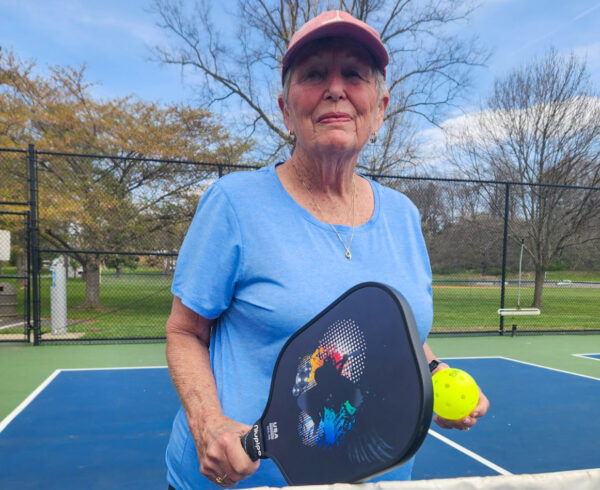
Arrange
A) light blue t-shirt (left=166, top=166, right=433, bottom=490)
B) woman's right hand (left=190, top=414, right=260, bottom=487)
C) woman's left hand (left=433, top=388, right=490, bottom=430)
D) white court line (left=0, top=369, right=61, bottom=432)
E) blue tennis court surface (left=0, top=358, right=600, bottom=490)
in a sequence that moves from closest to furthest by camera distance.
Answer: woman's right hand (left=190, top=414, right=260, bottom=487)
light blue t-shirt (left=166, top=166, right=433, bottom=490)
woman's left hand (left=433, top=388, right=490, bottom=430)
blue tennis court surface (left=0, top=358, right=600, bottom=490)
white court line (left=0, top=369, right=61, bottom=432)

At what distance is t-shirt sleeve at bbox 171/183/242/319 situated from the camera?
1.21 m

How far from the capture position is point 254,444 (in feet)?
3.50

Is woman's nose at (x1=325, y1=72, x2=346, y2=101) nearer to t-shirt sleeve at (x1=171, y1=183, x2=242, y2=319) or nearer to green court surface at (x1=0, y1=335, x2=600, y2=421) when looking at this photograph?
t-shirt sleeve at (x1=171, y1=183, x2=242, y2=319)

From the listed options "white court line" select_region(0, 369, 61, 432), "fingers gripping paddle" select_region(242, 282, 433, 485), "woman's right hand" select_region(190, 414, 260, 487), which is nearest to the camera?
"fingers gripping paddle" select_region(242, 282, 433, 485)

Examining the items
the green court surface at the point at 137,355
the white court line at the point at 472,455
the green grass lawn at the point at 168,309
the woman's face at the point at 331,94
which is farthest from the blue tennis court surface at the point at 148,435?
the green grass lawn at the point at 168,309

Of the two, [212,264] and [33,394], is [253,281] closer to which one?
[212,264]

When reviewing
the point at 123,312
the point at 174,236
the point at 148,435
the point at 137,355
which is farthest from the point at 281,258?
the point at 123,312

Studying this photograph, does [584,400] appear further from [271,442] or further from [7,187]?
[7,187]

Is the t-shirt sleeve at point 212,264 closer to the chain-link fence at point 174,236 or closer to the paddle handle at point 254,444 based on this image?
the paddle handle at point 254,444

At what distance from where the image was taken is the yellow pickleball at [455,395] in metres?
1.27

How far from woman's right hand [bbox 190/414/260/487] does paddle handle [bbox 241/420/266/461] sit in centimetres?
1

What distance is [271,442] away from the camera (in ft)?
3.53

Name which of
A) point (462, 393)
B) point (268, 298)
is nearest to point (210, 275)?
point (268, 298)

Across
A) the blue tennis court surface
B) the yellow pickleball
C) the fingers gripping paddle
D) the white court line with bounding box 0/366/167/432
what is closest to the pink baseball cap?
the fingers gripping paddle
